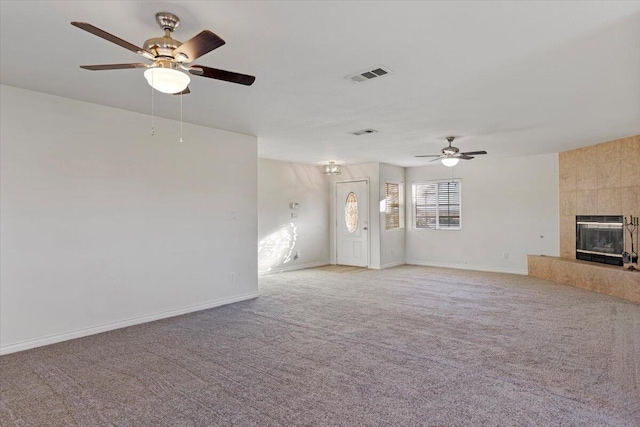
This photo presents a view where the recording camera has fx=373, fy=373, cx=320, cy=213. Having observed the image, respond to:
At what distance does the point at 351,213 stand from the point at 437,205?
2.07 metres

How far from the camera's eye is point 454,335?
3.89 meters

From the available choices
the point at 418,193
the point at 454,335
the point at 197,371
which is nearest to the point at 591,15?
the point at 454,335

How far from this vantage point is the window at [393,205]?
8.88 meters

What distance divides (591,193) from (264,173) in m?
6.10

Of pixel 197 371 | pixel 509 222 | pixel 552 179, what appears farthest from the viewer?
pixel 509 222

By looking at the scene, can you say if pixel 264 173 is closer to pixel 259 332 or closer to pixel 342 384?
pixel 259 332

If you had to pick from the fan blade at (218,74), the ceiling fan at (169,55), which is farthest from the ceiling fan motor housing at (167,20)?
the fan blade at (218,74)

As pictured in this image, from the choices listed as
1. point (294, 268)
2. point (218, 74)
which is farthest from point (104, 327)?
point (294, 268)

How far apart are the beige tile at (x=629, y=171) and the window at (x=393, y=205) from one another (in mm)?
4346

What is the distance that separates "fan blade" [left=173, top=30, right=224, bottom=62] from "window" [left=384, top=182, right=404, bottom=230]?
6.93 meters

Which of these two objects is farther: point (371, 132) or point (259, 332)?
point (371, 132)

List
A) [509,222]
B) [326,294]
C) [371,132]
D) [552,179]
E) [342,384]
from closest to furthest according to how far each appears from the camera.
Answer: [342,384], [371,132], [326,294], [552,179], [509,222]

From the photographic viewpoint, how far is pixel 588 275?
19.9 ft

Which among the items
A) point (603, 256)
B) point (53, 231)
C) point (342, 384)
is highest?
point (53, 231)
